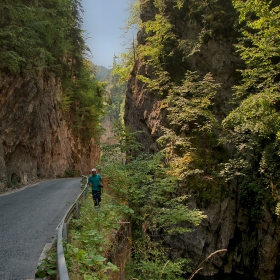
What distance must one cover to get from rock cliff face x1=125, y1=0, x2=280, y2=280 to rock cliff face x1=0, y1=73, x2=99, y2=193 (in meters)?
9.21

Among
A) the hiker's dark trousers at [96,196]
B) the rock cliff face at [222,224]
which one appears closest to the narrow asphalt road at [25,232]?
the hiker's dark trousers at [96,196]

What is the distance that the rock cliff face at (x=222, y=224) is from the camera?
12484 millimetres

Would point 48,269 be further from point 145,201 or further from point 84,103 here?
point 84,103

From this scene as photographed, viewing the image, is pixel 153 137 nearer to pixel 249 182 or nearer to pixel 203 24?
pixel 249 182

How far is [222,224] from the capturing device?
1425 cm

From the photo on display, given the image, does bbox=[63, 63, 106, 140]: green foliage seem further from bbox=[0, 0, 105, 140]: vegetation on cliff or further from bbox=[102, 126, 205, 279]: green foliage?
bbox=[102, 126, 205, 279]: green foliage

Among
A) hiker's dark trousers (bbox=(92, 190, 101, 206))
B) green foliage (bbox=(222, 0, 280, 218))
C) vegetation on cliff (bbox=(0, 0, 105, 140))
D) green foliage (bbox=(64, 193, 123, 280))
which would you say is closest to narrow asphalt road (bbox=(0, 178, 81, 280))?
green foliage (bbox=(64, 193, 123, 280))

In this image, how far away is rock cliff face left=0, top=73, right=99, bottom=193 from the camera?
1730cm

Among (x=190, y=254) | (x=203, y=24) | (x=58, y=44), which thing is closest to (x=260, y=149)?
(x=190, y=254)

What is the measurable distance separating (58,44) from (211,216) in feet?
72.8

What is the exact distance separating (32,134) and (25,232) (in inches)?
678

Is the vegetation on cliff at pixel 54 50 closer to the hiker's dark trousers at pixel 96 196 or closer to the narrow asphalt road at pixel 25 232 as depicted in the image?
the narrow asphalt road at pixel 25 232

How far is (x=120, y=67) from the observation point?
2781 centimetres

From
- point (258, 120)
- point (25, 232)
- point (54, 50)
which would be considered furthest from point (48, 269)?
point (54, 50)
